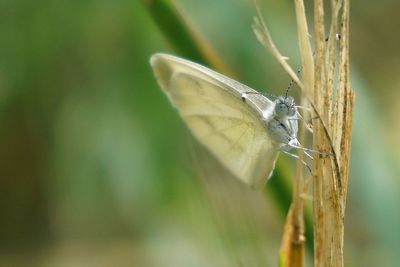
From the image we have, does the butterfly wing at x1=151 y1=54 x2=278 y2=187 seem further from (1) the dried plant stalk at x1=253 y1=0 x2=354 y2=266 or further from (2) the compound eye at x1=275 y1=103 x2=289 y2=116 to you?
(1) the dried plant stalk at x1=253 y1=0 x2=354 y2=266

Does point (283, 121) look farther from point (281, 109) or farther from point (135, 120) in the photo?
point (135, 120)

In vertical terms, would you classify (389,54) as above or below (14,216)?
above

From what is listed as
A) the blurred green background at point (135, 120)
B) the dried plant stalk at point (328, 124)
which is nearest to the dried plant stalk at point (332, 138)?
the dried plant stalk at point (328, 124)

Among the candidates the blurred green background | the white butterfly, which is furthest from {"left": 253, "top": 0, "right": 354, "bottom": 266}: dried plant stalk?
the blurred green background

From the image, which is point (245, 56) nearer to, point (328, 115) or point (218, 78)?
point (218, 78)

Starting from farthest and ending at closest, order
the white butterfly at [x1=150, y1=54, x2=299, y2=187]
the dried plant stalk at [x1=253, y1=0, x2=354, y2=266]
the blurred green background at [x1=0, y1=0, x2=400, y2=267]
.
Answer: the blurred green background at [x1=0, y1=0, x2=400, y2=267]
the white butterfly at [x1=150, y1=54, x2=299, y2=187]
the dried plant stalk at [x1=253, y1=0, x2=354, y2=266]

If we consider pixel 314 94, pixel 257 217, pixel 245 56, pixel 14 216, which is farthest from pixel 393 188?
pixel 14 216

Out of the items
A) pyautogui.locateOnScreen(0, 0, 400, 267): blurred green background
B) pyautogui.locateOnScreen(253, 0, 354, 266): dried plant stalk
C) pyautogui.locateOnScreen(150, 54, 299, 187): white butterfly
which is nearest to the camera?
pyautogui.locateOnScreen(253, 0, 354, 266): dried plant stalk
